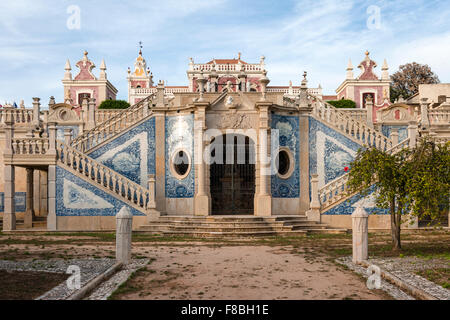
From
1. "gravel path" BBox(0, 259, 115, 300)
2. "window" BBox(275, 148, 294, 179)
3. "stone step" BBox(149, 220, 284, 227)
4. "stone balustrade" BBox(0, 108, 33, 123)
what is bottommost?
"gravel path" BBox(0, 259, 115, 300)

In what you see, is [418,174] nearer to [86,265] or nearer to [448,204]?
[448,204]

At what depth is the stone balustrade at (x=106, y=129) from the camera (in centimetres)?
1750

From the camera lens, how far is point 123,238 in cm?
880

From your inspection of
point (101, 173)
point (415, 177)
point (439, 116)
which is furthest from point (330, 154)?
point (101, 173)

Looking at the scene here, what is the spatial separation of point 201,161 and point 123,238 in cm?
787

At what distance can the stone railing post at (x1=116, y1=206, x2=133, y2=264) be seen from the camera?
344 inches

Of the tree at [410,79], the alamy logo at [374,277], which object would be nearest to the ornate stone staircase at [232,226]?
the alamy logo at [374,277]

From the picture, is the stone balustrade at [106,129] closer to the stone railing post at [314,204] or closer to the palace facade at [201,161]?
the palace facade at [201,161]

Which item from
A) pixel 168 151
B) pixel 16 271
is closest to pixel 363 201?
pixel 168 151

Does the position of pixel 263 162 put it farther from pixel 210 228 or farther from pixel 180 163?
pixel 210 228

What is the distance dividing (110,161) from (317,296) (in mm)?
12652

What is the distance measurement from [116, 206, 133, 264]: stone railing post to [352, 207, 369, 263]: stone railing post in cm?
452

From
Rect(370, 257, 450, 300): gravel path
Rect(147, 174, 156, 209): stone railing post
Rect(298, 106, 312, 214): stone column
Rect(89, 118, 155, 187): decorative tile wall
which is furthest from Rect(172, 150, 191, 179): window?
Rect(370, 257, 450, 300): gravel path

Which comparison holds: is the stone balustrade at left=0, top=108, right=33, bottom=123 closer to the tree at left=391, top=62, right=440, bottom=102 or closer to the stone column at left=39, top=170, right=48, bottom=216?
the stone column at left=39, top=170, right=48, bottom=216
